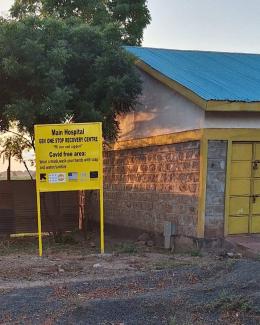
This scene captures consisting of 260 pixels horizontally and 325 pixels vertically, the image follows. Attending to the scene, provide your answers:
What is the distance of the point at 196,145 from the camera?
971 centimetres

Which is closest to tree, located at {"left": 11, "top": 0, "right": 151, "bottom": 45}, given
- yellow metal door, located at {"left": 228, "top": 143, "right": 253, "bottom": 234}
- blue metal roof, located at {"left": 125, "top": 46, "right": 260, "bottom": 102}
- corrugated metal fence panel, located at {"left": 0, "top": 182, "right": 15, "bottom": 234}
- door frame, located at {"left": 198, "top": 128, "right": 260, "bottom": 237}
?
blue metal roof, located at {"left": 125, "top": 46, "right": 260, "bottom": 102}

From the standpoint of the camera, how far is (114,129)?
1207cm

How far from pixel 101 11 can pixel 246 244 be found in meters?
12.0

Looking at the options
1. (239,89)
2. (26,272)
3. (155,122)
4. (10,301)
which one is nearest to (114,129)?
(155,122)

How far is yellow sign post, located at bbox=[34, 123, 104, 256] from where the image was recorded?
9055mm

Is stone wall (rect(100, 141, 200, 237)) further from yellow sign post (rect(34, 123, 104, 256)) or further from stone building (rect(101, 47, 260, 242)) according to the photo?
yellow sign post (rect(34, 123, 104, 256))

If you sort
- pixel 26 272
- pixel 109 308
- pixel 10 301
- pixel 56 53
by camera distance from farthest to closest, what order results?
1. pixel 56 53
2. pixel 26 272
3. pixel 10 301
4. pixel 109 308

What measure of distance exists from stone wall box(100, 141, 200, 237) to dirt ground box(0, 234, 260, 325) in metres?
1.23

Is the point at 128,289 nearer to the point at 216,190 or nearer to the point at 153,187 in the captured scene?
the point at 216,190

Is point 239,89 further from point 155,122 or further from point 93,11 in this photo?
point 93,11

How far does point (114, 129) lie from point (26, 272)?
5.27 metres

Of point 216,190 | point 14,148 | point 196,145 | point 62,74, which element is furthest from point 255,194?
point 14,148

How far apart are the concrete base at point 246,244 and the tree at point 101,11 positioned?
858cm

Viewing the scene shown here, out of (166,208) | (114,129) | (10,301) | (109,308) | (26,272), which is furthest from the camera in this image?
(114,129)
